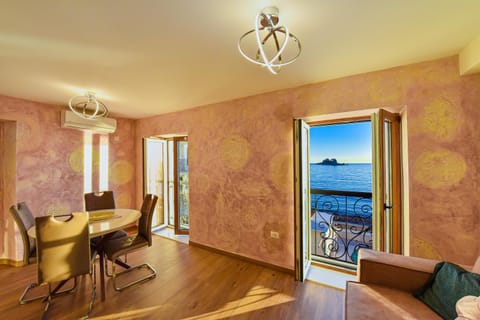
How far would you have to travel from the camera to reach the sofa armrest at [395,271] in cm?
146

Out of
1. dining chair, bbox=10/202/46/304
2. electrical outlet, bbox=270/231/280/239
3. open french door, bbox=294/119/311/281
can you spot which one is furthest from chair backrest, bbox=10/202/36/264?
open french door, bbox=294/119/311/281

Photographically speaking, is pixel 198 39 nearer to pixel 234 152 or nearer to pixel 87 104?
pixel 234 152

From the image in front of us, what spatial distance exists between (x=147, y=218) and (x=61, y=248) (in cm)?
88

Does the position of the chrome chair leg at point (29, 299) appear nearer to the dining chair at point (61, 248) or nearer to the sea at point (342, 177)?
the dining chair at point (61, 248)

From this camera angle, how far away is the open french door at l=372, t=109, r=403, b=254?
190 cm

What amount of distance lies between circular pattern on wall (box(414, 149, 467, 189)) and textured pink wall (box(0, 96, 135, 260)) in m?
4.77

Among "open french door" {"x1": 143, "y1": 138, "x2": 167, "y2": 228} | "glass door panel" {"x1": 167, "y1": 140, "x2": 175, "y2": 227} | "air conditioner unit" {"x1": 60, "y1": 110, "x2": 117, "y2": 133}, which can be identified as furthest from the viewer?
"glass door panel" {"x1": 167, "y1": 140, "x2": 175, "y2": 227}

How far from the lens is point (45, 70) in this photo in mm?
2014

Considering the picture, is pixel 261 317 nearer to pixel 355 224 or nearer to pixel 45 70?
pixel 355 224

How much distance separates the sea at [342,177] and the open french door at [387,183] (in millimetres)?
673

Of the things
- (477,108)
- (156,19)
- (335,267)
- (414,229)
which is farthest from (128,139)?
(477,108)

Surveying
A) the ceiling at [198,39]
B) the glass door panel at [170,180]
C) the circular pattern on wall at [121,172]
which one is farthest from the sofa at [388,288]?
the circular pattern on wall at [121,172]

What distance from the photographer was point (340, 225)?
3156 mm

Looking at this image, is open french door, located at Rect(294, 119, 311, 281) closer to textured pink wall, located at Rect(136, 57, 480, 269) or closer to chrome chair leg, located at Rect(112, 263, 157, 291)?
textured pink wall, located at Rect(136, 57, 480, 269)
